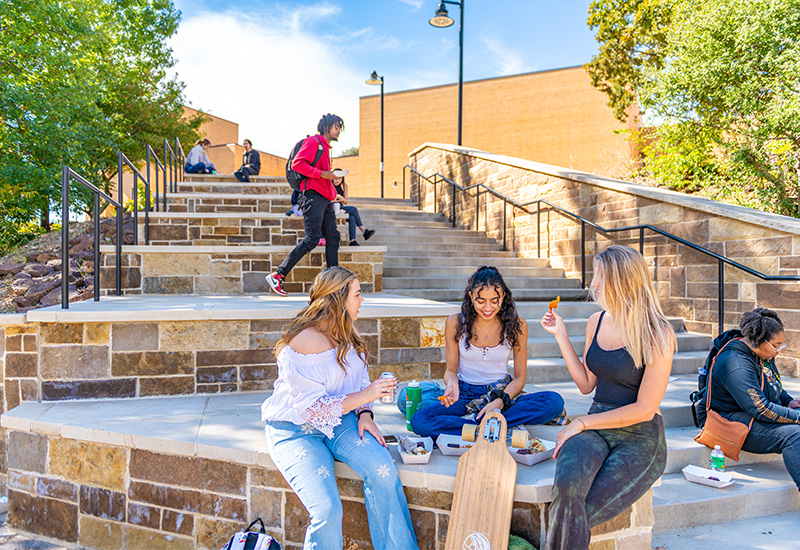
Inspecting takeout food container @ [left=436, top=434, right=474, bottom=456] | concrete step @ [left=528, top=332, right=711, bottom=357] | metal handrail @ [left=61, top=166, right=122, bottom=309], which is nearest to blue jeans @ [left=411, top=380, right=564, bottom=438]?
takeout food container @ [left=436, top=434, right=474, bottom=456]

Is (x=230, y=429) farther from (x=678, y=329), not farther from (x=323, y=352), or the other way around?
(x=678, y=329)

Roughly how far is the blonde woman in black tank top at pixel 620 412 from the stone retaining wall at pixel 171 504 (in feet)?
0.58

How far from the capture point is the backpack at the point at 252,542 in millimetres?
1987

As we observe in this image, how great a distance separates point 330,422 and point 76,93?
36.1ft

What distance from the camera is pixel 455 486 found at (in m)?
1.96

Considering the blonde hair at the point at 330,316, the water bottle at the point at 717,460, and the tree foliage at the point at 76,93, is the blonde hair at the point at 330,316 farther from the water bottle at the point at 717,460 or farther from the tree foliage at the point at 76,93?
the tree foliage at the point at 76,93

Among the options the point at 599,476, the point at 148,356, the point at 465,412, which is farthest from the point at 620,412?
the point at 148,356

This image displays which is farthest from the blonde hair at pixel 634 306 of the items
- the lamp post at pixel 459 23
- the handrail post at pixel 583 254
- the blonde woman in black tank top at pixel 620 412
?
the lamp post at pixel 459 23

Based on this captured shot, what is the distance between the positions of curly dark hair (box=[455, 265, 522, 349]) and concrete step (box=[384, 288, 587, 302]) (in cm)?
252

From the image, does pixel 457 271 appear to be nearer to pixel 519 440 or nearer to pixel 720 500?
pixel 720 500

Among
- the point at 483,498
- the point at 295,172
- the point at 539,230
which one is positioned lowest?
the point at 483,498

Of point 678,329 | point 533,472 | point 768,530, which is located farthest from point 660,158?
point 533,472

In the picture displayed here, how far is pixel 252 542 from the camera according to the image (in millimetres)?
2008

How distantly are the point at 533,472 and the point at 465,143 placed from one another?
15969mm
